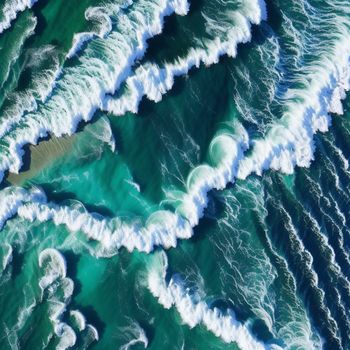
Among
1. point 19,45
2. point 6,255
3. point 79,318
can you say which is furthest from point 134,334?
point 19,45

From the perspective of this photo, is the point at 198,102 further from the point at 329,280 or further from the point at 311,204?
the point at 329,280

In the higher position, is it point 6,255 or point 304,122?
point 6,255

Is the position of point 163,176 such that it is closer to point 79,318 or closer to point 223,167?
point 223,167

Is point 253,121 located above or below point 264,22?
below

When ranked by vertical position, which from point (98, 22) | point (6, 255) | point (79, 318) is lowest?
point (79, 318)

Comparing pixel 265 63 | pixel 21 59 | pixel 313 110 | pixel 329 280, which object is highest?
pixel 21 59

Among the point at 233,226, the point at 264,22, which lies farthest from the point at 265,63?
the point at 233,226

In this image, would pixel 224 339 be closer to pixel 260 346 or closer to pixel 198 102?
pixel 260 346

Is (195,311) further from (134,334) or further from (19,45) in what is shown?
(19,45)
